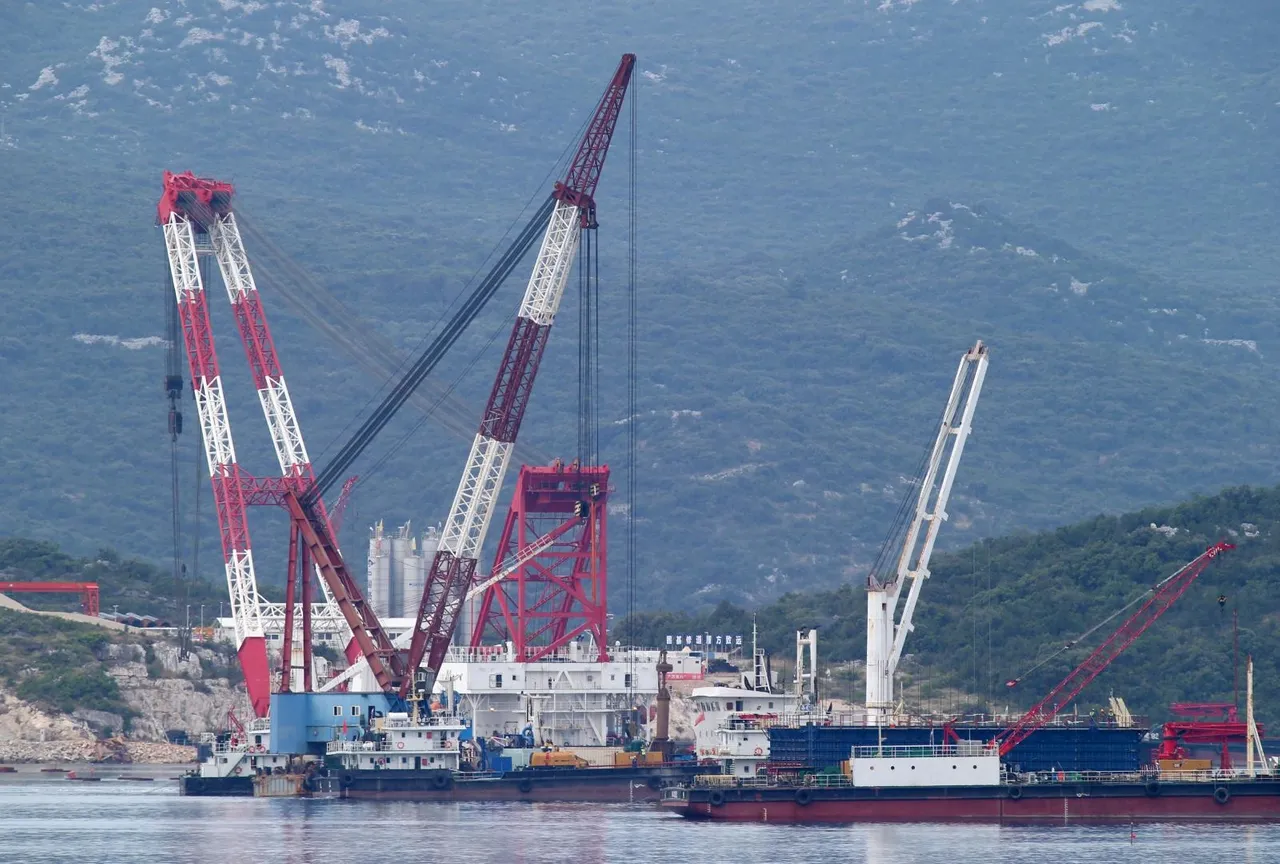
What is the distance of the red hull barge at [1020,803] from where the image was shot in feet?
420

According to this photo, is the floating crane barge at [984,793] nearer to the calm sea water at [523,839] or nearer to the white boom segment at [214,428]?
the calm sea water at [523,839]

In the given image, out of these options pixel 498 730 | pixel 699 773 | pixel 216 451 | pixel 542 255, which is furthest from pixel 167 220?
pixel 699 773

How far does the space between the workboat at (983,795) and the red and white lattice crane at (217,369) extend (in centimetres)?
5473

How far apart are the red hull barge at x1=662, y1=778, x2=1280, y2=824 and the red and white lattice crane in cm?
5471

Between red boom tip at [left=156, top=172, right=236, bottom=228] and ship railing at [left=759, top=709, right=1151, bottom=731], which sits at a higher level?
red boom tip at [left=156, top=172, right=236, bottom=228]

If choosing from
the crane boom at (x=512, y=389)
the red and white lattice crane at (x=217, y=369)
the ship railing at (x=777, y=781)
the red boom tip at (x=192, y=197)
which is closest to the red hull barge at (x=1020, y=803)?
the ship railing at (x=777, y=781)

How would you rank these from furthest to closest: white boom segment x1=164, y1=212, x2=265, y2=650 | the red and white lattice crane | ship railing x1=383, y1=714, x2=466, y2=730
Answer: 1. white boom segment x1=164, y1=212, x2=265, y2=650
2. the red and white lattice crane
3. ship railing x1=383, y1=714, x2=466, y2=730

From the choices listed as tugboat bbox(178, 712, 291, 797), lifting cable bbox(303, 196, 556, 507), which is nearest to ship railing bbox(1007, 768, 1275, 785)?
tugboat bbox(178, 712, 291, 797)

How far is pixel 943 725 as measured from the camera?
5295 inches

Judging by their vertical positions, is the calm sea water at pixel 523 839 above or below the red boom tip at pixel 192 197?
below

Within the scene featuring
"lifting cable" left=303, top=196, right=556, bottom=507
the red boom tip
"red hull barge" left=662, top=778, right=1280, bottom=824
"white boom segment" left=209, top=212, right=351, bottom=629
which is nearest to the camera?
"red hull barge" left=662, top=778, right=1280, bottom=824

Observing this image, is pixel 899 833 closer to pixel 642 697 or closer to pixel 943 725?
pixel 943 725

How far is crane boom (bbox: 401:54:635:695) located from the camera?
16775 cm

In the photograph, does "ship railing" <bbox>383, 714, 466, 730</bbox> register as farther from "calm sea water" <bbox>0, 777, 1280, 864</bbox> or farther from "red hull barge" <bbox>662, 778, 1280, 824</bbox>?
"red hull barge" <bbox>662, 778, 1280, 824</bbox>
